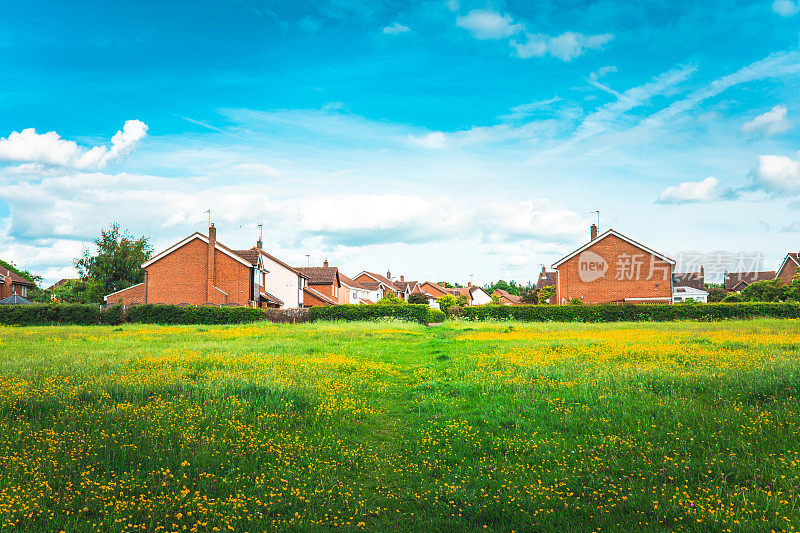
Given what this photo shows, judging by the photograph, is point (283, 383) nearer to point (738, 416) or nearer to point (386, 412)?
point (386, 412)

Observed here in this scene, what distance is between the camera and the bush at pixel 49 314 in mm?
39906

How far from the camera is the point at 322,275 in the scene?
7144 cm

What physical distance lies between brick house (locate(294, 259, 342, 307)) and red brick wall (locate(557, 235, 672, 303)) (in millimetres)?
33436

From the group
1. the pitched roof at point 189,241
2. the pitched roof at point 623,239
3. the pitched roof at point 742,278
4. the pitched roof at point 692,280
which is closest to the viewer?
the pitched roof at point 189,241

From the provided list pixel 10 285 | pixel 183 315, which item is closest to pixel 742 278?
pixel 183 315

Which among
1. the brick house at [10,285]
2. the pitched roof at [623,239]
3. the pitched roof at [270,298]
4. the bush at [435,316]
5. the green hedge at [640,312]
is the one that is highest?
the pitched roof at [623,239]

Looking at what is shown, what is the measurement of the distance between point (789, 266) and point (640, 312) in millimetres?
58583

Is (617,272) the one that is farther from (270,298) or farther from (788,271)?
(788,271)

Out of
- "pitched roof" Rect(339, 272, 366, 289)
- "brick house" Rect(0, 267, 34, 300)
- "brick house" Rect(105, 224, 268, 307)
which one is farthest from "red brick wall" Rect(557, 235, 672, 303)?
"brick house" Rect(0, 267, 34, 300)

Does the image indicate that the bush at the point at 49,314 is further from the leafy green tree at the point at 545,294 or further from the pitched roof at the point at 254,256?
the leafy green tree at the point at 545,294

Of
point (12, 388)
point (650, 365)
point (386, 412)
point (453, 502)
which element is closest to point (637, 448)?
point (453, 502)

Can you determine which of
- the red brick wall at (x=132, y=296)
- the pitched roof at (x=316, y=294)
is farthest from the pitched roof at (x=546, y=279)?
the red brick wall at (x=132, y=296)

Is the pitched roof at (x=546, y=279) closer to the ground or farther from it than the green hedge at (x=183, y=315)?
farther from it

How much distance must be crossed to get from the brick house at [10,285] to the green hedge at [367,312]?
62.4m
